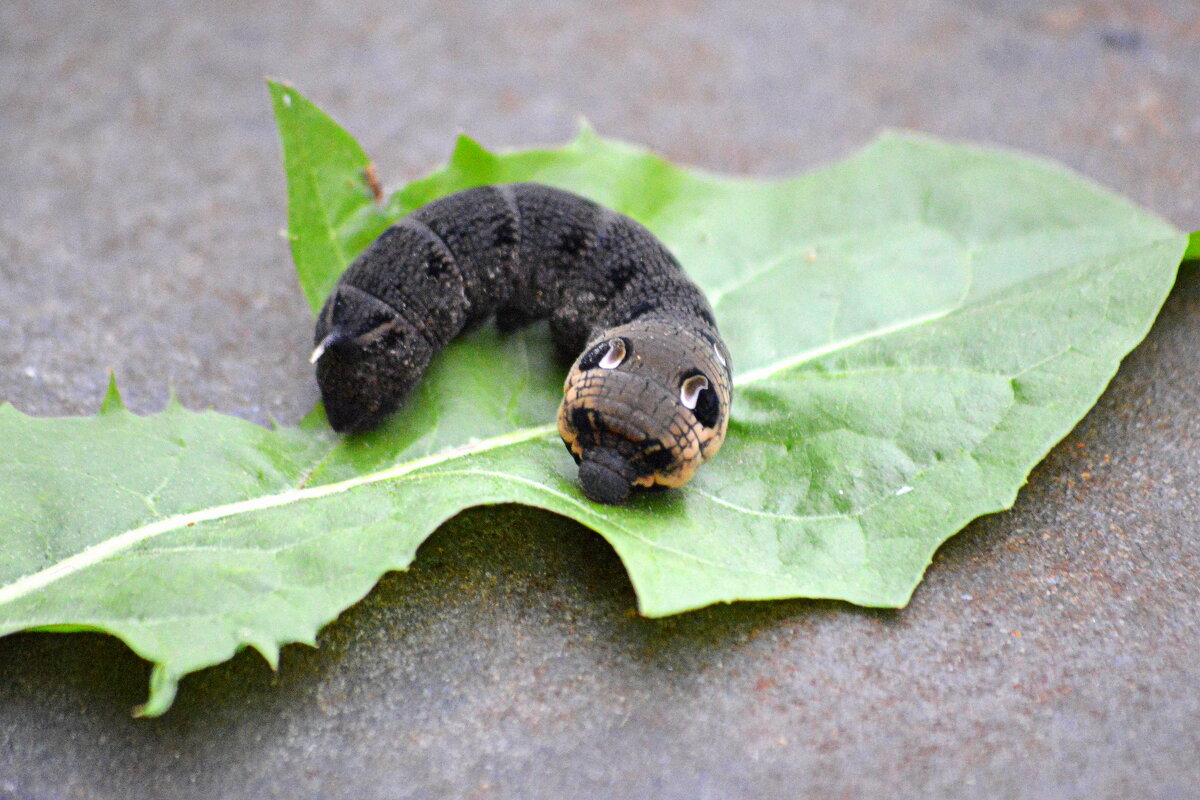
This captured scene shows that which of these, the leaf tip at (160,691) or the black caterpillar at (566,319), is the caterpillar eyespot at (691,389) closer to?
the black caterpillar at (566,319)

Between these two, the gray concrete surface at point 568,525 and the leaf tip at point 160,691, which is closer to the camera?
the leaf tip at point 160,691

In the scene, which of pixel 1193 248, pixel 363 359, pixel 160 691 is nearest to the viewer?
pixel 160 691

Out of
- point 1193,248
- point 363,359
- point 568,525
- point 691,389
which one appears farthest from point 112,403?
point 1193,248

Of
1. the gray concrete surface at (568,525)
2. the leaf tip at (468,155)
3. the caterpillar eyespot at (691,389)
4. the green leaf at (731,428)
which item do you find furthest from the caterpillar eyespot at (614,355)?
the leaf tip at (468,155)

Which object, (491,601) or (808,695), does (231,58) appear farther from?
(808,695)

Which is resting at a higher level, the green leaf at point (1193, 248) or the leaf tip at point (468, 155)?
the leaf tip at point (468, 155)

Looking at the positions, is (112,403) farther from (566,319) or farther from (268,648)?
(566,319)

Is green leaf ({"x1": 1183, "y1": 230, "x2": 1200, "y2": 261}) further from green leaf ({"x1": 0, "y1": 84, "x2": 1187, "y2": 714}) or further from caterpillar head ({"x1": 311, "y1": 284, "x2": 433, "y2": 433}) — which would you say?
caterpillar head ({"x1": 311, "y1": 284, "x2": 433, "y2": 433})

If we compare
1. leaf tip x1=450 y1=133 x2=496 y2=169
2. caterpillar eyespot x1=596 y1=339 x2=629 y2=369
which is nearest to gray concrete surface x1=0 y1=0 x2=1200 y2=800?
caterpillar eyespot x1=596 y1=339 x2=629 y2=369
